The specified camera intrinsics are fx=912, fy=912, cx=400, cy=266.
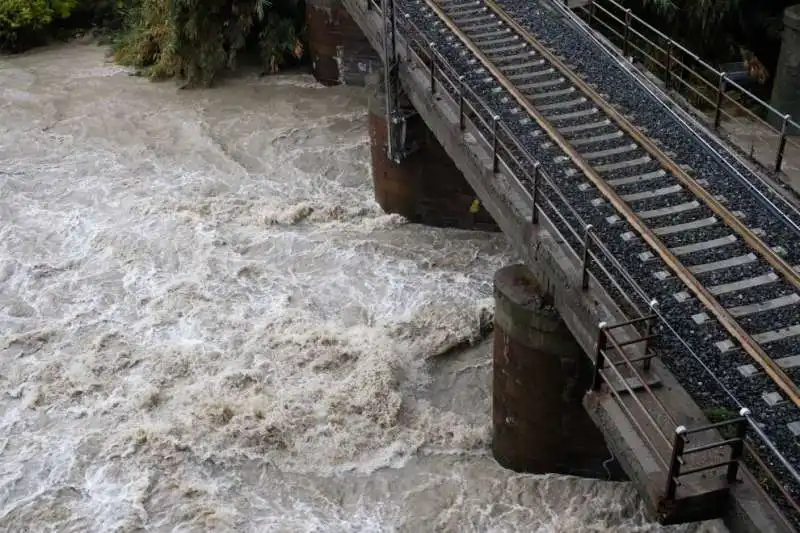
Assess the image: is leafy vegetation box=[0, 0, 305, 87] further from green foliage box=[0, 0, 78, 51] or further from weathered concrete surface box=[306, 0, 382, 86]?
weathered concrete surface box=[306, 0, 382, 86]

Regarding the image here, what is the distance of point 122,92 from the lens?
74.6ft

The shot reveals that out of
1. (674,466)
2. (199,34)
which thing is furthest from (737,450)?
(199,34)

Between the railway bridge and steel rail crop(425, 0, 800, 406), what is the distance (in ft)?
0.08

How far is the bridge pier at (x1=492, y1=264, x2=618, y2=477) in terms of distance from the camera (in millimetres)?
10094

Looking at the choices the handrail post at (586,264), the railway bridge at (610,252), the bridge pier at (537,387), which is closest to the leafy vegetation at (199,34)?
the railway bridge at (610,252)

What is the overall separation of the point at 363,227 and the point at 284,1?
9456mm

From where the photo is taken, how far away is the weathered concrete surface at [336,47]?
72.7 ft

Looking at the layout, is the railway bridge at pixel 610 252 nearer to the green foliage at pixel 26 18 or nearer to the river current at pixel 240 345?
the river current at pixel 240 345

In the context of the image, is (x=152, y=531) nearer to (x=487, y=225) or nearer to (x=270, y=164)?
(x=487, y=225)

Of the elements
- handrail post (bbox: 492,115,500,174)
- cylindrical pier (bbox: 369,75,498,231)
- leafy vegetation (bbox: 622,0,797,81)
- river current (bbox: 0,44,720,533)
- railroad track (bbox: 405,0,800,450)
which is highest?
handrail post (bbox: 492,115,500,174)

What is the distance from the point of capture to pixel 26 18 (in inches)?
1002

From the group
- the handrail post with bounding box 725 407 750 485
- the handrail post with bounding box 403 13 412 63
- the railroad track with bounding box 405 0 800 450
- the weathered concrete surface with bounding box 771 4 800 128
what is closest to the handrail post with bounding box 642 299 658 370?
the railroad track with bounding box 405 0 800 450

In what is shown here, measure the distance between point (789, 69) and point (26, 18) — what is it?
19.8 meters

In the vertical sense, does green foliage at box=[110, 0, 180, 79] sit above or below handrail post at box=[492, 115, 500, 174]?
below
